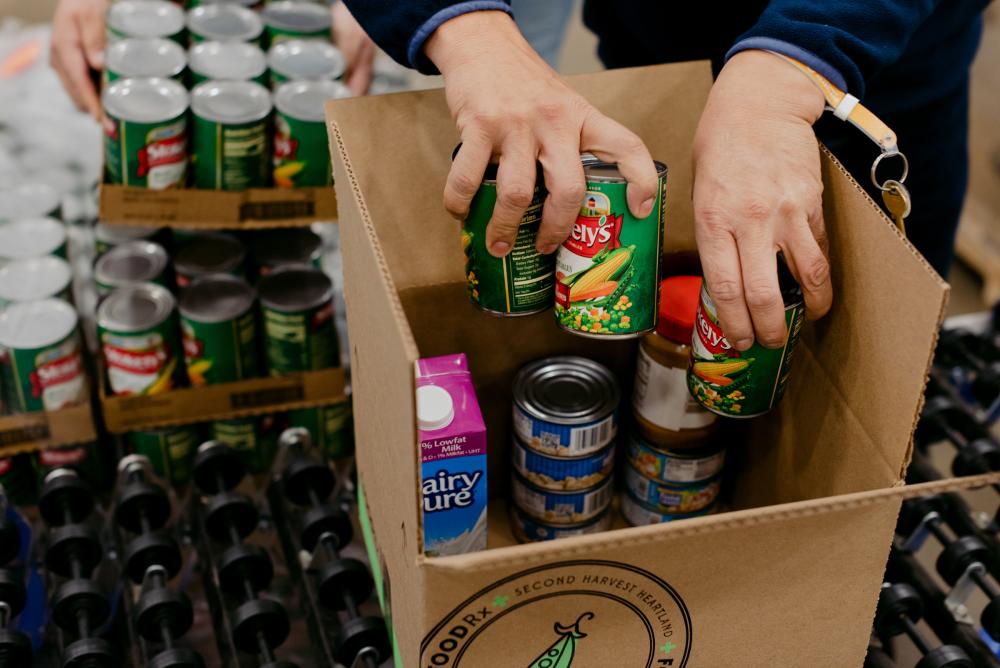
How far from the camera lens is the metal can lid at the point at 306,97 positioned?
1520 millimetres

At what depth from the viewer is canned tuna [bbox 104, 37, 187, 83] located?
1.60 metres

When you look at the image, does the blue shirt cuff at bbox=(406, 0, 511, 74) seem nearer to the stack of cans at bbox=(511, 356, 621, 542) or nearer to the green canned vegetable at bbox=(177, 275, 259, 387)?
the stack of cans at bbox=(511, 356, 621, 542)

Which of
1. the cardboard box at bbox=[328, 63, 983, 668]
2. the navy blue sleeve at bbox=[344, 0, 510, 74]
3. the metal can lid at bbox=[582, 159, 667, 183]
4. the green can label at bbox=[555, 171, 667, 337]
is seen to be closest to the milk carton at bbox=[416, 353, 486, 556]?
the cardboard box at bbox=[328, 63, 983, 668]

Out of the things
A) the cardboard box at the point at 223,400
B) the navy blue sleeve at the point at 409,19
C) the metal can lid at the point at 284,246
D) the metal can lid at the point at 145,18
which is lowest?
the cardboard box at the point at 223,400

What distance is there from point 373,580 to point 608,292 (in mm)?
533

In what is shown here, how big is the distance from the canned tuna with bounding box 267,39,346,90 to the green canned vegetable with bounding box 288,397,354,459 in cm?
54

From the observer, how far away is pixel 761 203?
0.96 metres

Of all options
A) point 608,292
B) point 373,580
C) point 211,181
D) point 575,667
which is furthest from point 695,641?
point 211,181

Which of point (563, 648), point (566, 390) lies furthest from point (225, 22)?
point (563, 648)

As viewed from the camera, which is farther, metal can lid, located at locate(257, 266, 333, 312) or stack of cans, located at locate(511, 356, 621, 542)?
metal can lid, located at locate(257, 266, 333, 312)

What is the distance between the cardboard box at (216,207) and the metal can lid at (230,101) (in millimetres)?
113

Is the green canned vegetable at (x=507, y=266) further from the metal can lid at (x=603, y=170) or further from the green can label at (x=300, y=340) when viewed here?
the green can label at (x=300, y=340)

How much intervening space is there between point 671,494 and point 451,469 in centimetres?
41

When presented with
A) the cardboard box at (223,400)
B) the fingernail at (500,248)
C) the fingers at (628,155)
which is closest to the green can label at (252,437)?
the cardboard box at (223,400)
